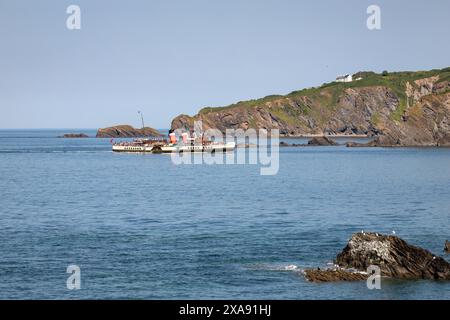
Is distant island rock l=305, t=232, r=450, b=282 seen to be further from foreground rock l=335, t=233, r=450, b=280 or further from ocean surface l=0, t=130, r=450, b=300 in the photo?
ocean surface l=0, t=130, r=450, b=300

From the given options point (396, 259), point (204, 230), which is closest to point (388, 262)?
point (396, 259)

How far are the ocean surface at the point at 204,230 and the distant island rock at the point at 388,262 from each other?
3.21 feet

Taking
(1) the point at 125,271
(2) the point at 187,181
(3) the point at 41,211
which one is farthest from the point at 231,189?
(1) the point at 125,271

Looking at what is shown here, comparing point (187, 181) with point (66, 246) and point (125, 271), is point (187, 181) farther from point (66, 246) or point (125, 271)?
point (125, 271)

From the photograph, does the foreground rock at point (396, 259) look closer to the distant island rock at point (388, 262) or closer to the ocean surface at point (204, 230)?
the distant island rock at point (388, 262)

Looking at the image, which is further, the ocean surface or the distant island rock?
the distant island rock

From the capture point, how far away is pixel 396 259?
142 feet

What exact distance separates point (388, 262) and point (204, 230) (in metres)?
21.8

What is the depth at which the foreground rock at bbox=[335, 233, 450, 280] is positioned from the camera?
141 ft

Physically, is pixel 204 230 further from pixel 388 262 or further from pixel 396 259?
pixel 396 259

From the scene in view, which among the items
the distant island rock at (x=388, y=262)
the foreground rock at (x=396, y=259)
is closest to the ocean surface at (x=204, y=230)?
the distant island rock at (x=388, y=262)

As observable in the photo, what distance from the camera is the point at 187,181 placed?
11962 centimetres

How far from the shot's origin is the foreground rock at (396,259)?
42.8 metres

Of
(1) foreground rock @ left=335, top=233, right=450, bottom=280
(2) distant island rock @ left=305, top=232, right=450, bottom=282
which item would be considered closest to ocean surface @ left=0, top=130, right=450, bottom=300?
(2) distant island rock @ left=305, top=232, right=450, bottom=282
